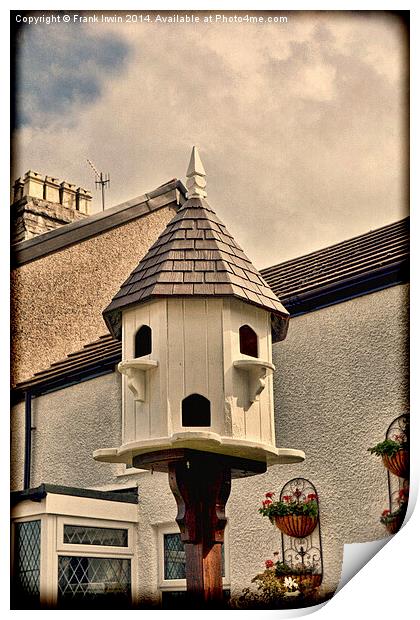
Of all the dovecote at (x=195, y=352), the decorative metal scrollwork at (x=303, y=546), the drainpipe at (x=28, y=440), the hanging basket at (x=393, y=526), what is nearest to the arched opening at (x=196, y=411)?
the dovecote at (x=195, y=352)

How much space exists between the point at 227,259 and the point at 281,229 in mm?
729

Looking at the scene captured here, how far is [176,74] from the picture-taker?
5.00 m

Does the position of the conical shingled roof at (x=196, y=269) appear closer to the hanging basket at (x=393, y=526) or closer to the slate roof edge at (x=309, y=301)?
the slate roof edge at (x=309, y=301)

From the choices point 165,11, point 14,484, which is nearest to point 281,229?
point 165,11

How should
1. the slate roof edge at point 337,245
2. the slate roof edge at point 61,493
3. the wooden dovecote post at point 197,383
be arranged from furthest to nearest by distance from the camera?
the slate roof edge at point 337,245
the slate roof edge at point 61,493
the wooden dovecote post at point 197,383

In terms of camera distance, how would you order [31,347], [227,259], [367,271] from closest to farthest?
[227,259] < [367,271] < [31,347]

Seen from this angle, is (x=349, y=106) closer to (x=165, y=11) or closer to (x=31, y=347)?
(x=165, y=11)

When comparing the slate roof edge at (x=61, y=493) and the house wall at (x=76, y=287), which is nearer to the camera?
the slate roof edge at (x=61, y=493)

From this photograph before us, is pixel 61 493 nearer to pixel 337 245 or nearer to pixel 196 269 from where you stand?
pixel 196 269

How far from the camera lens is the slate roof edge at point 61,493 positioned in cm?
473

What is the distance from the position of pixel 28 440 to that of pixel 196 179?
4.97 feet

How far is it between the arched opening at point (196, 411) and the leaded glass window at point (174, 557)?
0.82m

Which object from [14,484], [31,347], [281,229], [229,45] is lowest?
[14,484]

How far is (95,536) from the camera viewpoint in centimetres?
496
